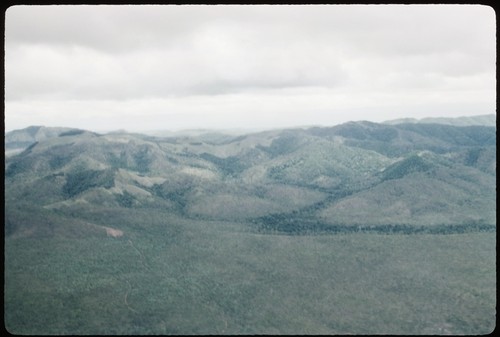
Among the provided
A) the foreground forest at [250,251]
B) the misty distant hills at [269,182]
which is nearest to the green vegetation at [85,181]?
the misty distant hills at [269,182]

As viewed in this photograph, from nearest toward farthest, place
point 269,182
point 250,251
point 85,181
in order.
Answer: point 250,251, point 85,181, point 269,182

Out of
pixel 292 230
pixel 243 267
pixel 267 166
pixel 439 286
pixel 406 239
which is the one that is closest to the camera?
pixel 439 286

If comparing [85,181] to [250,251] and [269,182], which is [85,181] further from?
[250,251]

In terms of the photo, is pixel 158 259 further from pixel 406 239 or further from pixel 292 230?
pixel 406 239

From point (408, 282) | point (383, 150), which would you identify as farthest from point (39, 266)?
point (383, 150)

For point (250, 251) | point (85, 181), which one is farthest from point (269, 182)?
point (250, 251)

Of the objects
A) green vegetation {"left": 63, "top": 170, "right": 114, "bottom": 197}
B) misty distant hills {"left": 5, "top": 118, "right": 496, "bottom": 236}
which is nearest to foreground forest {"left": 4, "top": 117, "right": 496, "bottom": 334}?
green vegetation {"left": 63, "top": 170, "right": 114, "bottom": 197}

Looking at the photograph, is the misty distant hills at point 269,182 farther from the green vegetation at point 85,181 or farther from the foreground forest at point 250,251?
the foreground forest at point 250,251
